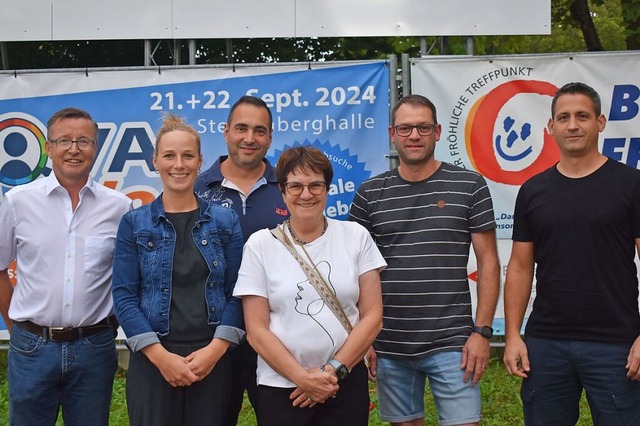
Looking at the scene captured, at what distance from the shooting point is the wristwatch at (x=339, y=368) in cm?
300

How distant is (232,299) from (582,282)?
58.5 inches

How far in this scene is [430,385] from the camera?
3.55 m

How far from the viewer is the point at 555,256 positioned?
10.9ft

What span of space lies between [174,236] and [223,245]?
21cm

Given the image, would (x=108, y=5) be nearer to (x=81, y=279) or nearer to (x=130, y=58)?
(x=130, y=58)

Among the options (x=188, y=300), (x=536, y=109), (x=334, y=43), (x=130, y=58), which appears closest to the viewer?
(x=188, y=300)

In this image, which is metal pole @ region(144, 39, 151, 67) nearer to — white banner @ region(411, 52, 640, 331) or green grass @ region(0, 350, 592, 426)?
white banner @ region(411, 52, 640, 331)

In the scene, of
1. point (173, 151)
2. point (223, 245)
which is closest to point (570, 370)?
point (223, 245)

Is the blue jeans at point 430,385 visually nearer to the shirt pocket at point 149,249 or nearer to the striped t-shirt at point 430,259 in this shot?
the striped t-shirt at point 430,259

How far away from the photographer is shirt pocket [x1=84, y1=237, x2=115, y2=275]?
3432 mm

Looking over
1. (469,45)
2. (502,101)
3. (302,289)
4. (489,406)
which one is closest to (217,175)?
(302,289)

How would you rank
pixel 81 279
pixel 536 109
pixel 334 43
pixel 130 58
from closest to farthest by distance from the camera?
pixel 81 279
pixel 536 109
pixel 130 58
pixel 334 43

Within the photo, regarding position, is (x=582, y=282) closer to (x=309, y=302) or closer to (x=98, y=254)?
(x=309, y=302)

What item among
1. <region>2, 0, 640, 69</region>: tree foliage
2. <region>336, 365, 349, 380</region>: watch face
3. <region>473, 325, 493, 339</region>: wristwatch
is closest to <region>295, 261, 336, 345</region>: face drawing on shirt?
<region>336, 365, 349, 380</region>: watch face
